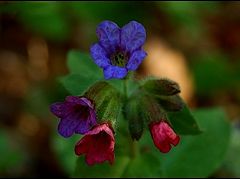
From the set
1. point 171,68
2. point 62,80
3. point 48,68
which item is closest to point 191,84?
point 171,68

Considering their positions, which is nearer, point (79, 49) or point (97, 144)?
point (97, 144)

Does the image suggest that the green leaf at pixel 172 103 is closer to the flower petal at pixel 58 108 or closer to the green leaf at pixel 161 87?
the green leaf at pixel 161 87

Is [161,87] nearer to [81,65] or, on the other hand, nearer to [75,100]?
[75,100]

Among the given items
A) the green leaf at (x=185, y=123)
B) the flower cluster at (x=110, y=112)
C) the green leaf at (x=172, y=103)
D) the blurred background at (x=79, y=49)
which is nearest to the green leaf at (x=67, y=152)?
the blurred background at (x=79, y=49)

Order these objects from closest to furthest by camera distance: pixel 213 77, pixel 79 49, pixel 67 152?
pixel 67 152, pixel 213 77, pixel 79 49

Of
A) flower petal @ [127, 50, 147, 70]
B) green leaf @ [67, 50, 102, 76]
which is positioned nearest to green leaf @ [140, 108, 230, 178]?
green leaf @ [67, 50, 102, 76]

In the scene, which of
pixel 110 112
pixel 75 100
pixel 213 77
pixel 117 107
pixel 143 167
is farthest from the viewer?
pixel 213 77

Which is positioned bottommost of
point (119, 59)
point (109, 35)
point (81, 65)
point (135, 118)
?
point (135, 118)

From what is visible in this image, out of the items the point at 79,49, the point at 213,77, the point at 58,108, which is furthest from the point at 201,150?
the point at 79,49
